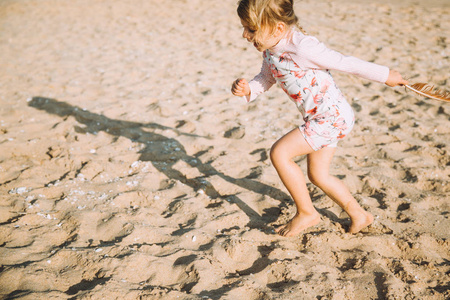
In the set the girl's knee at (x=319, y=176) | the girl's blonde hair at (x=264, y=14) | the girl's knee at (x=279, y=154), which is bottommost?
the girl's knee at (x=319, y=176)

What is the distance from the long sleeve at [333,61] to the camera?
184cm

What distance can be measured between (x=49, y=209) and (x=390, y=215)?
94.0 inches

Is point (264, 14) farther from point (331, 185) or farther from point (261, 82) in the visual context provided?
point (331, 185)

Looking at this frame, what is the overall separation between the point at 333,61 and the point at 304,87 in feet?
0.71

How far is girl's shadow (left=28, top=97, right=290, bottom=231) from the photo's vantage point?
2631 millimetres

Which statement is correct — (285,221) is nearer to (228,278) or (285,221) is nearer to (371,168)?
(228,278)

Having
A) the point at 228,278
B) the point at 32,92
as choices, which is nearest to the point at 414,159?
the point at 228,278

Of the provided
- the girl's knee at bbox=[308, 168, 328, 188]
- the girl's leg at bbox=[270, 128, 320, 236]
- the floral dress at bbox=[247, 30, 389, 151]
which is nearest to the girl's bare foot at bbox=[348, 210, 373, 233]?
the girl's leg at bbox=[270, 128, 320, 236]

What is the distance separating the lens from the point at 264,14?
1.83 metres

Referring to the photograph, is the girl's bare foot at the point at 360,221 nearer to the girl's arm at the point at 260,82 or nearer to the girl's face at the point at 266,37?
the girl's arm at the point at 260,82

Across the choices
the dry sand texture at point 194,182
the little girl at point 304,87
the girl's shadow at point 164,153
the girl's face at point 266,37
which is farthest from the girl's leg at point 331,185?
the girl's face at point 266,37

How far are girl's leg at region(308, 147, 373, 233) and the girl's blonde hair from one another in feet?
2.57

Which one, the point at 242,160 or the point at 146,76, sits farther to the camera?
the point at 146,76

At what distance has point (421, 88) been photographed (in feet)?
6.24
